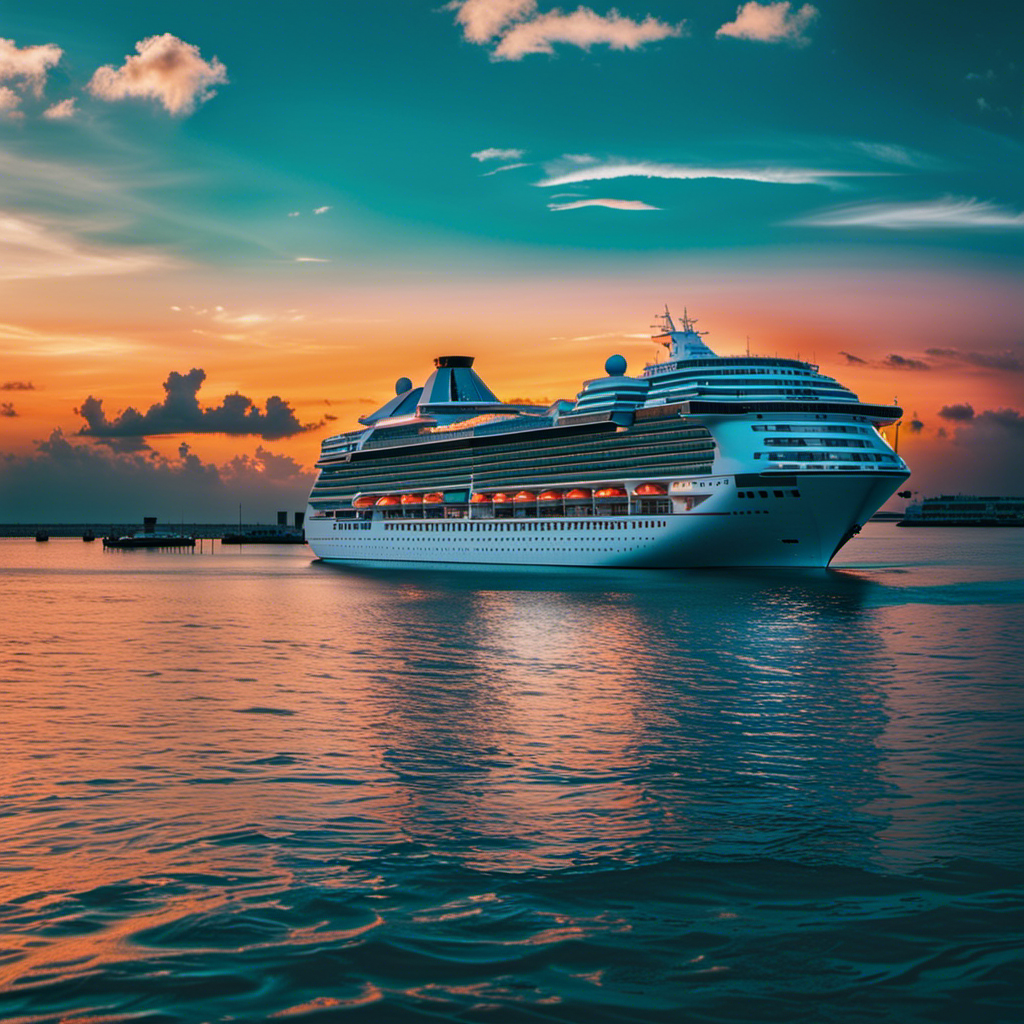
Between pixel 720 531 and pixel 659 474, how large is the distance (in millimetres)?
7734

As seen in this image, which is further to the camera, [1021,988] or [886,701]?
[886,701]

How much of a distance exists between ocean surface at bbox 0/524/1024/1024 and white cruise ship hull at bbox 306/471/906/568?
3932 centimetres

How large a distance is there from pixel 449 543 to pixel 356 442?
1038 inches

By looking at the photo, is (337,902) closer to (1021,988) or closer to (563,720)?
(1021,988)

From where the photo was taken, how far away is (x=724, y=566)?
261 ft

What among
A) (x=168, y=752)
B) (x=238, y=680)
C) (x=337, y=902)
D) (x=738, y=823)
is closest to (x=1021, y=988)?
(x=738, y=823)

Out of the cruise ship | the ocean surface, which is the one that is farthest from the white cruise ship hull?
the ocean surface

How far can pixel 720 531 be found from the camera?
75438mm

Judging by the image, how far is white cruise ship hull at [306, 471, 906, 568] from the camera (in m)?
72.3

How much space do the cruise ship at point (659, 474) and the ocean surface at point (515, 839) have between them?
133 feet

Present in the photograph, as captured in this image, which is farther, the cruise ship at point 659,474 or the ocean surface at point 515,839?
the cruise ship at point 659,474

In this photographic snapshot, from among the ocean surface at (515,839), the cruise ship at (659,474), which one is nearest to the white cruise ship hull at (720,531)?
the cruise ship at (659,474)

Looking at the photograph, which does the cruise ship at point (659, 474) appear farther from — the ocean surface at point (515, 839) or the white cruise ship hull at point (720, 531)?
the ocean surface at point (515, 839)

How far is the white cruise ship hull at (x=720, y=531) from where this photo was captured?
72312 millimetres
